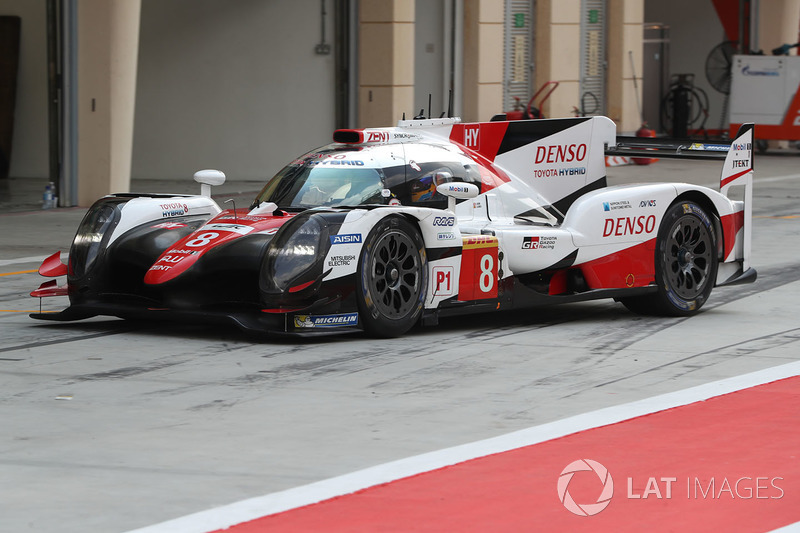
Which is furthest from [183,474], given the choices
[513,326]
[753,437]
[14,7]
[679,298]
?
[14,7]

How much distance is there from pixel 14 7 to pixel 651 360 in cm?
1834

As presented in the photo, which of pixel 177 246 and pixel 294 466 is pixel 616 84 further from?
pixel 294 466

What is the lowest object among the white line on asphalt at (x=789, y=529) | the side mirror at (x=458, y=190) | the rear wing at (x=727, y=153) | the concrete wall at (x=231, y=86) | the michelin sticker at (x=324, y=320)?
the white line on asphalt at (x=789, y=529)

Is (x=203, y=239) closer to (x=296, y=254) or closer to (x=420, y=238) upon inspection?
(x=296, y=254)

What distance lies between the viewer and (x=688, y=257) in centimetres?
1016

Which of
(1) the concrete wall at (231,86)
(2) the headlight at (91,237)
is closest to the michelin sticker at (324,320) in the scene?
(2) the headlight at (91,237)

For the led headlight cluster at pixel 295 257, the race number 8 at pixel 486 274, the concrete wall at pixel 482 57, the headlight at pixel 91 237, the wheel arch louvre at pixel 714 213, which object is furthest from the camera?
the concrete wall at pixel 482 57

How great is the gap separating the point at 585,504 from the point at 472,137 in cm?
587

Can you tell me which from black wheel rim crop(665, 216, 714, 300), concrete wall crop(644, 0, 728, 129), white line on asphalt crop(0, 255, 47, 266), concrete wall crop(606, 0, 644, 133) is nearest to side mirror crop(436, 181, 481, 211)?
black wheel rim crop(665, 216, 714, 300)

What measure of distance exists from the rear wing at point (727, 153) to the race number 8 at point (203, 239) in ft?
11.3

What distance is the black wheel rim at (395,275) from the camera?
8516 mm

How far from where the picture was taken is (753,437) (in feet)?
20.0

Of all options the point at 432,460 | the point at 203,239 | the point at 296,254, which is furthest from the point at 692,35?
the point at 432,460

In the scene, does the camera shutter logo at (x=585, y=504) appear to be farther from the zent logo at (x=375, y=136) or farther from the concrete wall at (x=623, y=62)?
the concrete wall at (x=623, y=62)
